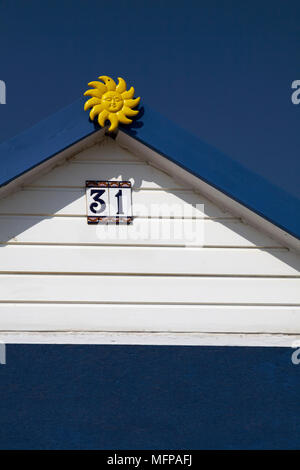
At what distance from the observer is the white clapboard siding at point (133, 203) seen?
199cm

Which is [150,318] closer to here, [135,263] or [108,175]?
[135,263]

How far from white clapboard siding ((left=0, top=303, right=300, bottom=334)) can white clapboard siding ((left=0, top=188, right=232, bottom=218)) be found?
19.7 inches

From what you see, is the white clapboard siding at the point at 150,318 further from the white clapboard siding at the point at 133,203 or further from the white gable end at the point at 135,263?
the white clapboard siding at the point at 133,203

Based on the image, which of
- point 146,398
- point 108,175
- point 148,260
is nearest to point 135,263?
point 148,260

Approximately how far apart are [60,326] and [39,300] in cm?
18

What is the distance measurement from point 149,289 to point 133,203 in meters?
0.48

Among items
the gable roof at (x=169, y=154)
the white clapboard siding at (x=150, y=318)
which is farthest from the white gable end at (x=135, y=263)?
the gable roof at (x=169, y=154)

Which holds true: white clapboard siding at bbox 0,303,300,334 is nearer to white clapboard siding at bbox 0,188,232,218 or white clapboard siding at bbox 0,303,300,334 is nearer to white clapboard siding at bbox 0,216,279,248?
white clapboard siding at bbox 0,216,279,248

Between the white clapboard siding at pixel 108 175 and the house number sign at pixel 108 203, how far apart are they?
1.8 inches

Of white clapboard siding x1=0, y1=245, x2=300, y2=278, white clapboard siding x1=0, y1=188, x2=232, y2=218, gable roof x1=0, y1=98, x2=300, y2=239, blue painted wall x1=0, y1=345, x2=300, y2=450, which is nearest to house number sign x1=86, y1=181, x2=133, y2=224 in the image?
white clapboard siding x1=0, y1=188, x2=232, y2=218

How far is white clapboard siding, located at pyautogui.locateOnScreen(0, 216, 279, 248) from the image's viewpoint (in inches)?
77.9

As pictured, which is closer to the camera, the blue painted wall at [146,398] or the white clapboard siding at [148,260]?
the blue painted wall at [146,398]

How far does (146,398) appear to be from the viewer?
1.77 metres
